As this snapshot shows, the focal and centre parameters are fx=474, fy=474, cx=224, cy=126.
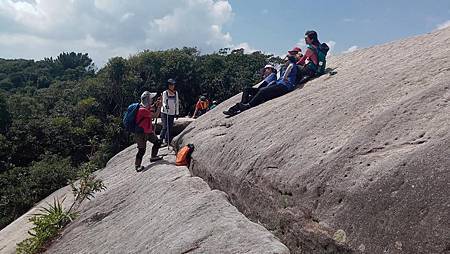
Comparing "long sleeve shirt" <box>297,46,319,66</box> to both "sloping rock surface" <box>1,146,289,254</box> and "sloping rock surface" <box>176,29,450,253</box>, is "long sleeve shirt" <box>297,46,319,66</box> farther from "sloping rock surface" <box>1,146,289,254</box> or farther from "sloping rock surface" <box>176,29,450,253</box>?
"sloping rock surface" <box>1,146,289,254</box>

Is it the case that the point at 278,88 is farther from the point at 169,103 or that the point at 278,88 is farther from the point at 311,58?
the point at 169,103

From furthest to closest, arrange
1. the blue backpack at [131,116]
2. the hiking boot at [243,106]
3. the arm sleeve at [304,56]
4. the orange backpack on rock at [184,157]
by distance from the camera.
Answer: the arm sleeve at [304,56] → the hiking boot at [243,106] → the blue backpack at [131,116] → the orange backpack on rock at [184,157]

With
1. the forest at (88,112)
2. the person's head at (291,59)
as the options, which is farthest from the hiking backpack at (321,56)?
the forest at (88,112)

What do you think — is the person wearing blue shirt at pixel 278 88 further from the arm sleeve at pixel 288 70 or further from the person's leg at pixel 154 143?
the person's leg at pixel 154 143

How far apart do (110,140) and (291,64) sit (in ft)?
65.2

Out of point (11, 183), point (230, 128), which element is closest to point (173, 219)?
point (230, 128)

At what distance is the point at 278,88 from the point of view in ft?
39.0

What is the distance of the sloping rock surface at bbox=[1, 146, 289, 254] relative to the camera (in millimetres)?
6539

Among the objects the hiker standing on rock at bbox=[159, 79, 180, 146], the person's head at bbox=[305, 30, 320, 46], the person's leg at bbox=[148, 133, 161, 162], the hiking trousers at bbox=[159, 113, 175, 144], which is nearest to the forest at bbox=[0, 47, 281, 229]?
the hiking trousers at bbox=[159, 113, 175, 144]

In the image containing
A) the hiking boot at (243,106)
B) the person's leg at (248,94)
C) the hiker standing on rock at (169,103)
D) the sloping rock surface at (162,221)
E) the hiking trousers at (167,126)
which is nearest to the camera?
the sloping rock surface at (162,221)

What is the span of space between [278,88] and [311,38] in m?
1.58

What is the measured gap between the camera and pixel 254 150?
860cm

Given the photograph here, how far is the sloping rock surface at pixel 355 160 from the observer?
514cm

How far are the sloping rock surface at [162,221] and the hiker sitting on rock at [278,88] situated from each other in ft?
8.41
